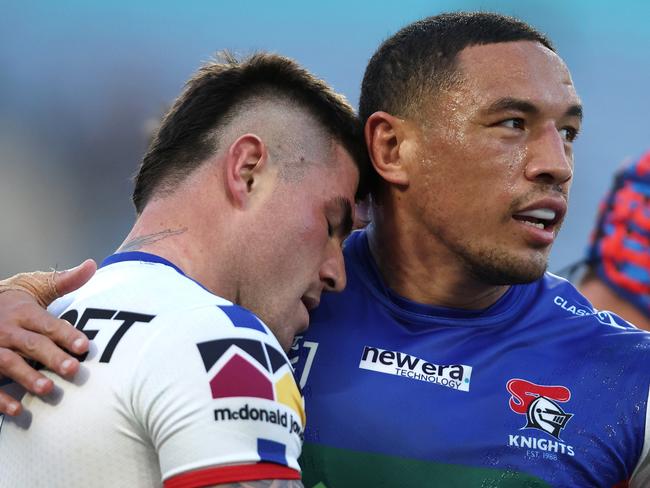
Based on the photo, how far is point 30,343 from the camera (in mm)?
1932

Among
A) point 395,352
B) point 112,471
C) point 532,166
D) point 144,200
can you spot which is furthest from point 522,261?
point 112,471

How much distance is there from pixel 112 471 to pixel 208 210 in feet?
2.38

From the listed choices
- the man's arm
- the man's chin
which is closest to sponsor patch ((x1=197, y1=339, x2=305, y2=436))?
the man's arm

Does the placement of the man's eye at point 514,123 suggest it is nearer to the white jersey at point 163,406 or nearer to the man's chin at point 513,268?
the man's chin at point 513,268

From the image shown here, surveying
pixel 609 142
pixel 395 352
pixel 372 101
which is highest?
pixel 372 101

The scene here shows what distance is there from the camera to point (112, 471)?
180 centimetres

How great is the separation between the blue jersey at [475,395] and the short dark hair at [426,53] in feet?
1.94

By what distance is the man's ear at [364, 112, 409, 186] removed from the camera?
273 centimetres

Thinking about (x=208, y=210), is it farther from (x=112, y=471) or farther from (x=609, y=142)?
(x=609, y=142)

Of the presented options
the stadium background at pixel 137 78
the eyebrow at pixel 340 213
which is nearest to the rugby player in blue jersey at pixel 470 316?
the eyebrow at pixel 340 213

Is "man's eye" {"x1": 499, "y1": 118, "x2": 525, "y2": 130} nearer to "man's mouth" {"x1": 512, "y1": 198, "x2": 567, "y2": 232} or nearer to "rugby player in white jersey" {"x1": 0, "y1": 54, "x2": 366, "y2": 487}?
"man's mouth" {"x1": 512, "y1": 198, "x2": 567, "y2": 232}

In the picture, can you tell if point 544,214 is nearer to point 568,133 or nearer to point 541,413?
point 568,133

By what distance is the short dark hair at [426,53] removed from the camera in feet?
8.79

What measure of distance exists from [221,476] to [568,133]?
151 cm
